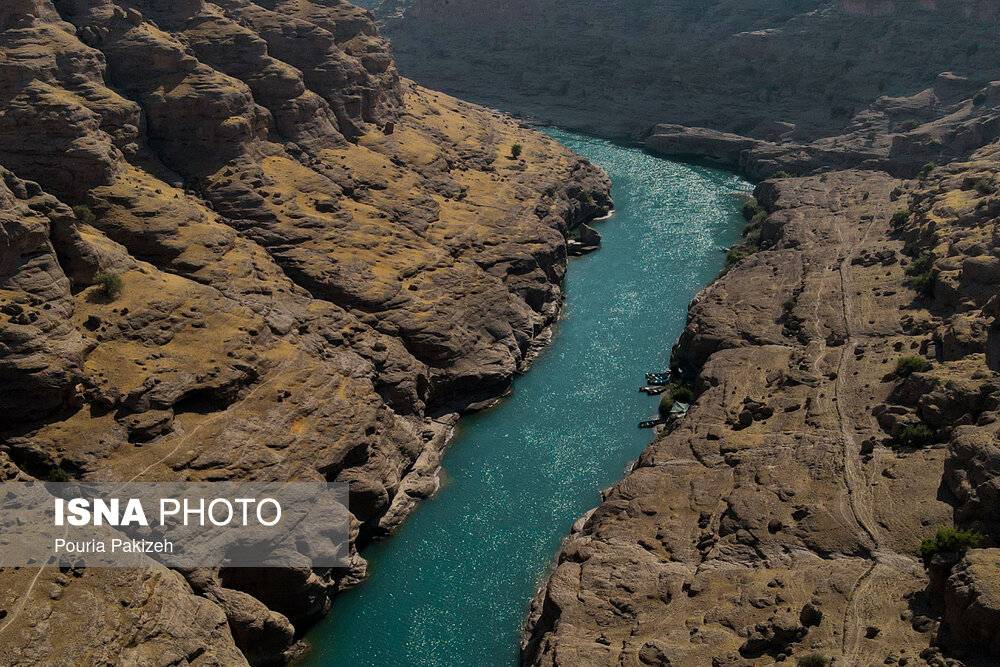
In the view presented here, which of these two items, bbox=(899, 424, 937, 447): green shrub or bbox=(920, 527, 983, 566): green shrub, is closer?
bbox=(920, 527, 983, 566): green shrub

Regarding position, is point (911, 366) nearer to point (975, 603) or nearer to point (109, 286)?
point (975, 603)

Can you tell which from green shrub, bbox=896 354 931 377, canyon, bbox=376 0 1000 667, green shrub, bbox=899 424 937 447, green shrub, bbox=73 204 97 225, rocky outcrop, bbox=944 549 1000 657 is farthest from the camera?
green shrub, bbox=73 204 97 225

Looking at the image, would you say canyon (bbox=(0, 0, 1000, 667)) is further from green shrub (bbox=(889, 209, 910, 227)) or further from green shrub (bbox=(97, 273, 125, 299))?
green shrub (bbox=(889, 209, 910, 227))

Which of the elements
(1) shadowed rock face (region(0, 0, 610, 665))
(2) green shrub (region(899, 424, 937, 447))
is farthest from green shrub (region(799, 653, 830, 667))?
(1) shadowed rock face (region(0, 0, 610, 665))

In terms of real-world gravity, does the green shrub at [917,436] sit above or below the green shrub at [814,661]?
above

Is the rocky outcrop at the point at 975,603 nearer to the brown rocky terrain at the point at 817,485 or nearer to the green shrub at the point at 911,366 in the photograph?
the brown rocky terrain at the point at 817,485

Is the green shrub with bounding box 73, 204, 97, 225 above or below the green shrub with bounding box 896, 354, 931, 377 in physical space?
below

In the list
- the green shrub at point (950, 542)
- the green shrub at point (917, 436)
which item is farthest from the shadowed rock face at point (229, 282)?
the green shrub at point (950, 542)
